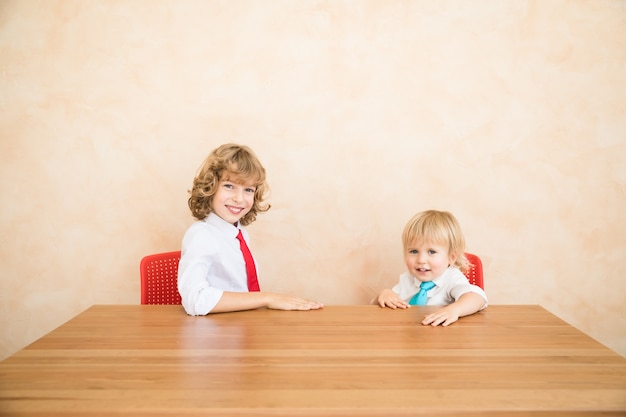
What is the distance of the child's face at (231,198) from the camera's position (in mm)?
2301

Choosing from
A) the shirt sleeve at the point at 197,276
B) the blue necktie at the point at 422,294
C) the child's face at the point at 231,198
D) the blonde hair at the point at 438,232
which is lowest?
the blue necktie at the point at 422,294

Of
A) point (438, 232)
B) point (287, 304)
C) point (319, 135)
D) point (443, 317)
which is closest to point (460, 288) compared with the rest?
point (438, 232)

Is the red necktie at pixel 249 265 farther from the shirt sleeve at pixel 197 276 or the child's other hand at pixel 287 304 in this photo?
the child's other hand at pixel 287 304

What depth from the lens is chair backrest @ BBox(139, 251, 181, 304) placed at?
227 cm

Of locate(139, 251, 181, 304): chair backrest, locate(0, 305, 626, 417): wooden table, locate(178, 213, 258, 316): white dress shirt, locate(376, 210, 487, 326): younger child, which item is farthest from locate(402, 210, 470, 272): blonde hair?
locate(139, 251, 181, 304): chair backrest

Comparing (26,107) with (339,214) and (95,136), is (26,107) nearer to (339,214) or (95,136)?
(95,136)

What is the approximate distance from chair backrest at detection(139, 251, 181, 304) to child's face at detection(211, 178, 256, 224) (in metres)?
0.32

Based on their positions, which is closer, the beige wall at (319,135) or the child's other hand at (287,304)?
the child's other hand at (287,304)

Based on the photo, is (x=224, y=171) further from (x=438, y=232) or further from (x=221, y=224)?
(x=438, y=232)

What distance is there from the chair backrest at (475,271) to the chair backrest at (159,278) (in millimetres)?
1328

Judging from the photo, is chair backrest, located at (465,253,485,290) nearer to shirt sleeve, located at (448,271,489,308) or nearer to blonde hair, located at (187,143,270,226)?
shirt sleeve, located at (448,271,489,308)

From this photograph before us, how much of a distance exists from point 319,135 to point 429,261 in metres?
1.02

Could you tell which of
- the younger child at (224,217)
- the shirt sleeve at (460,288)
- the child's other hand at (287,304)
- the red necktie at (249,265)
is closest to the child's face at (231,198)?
the younger child at (224,217)

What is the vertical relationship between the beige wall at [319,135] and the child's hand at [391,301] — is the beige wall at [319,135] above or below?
above
